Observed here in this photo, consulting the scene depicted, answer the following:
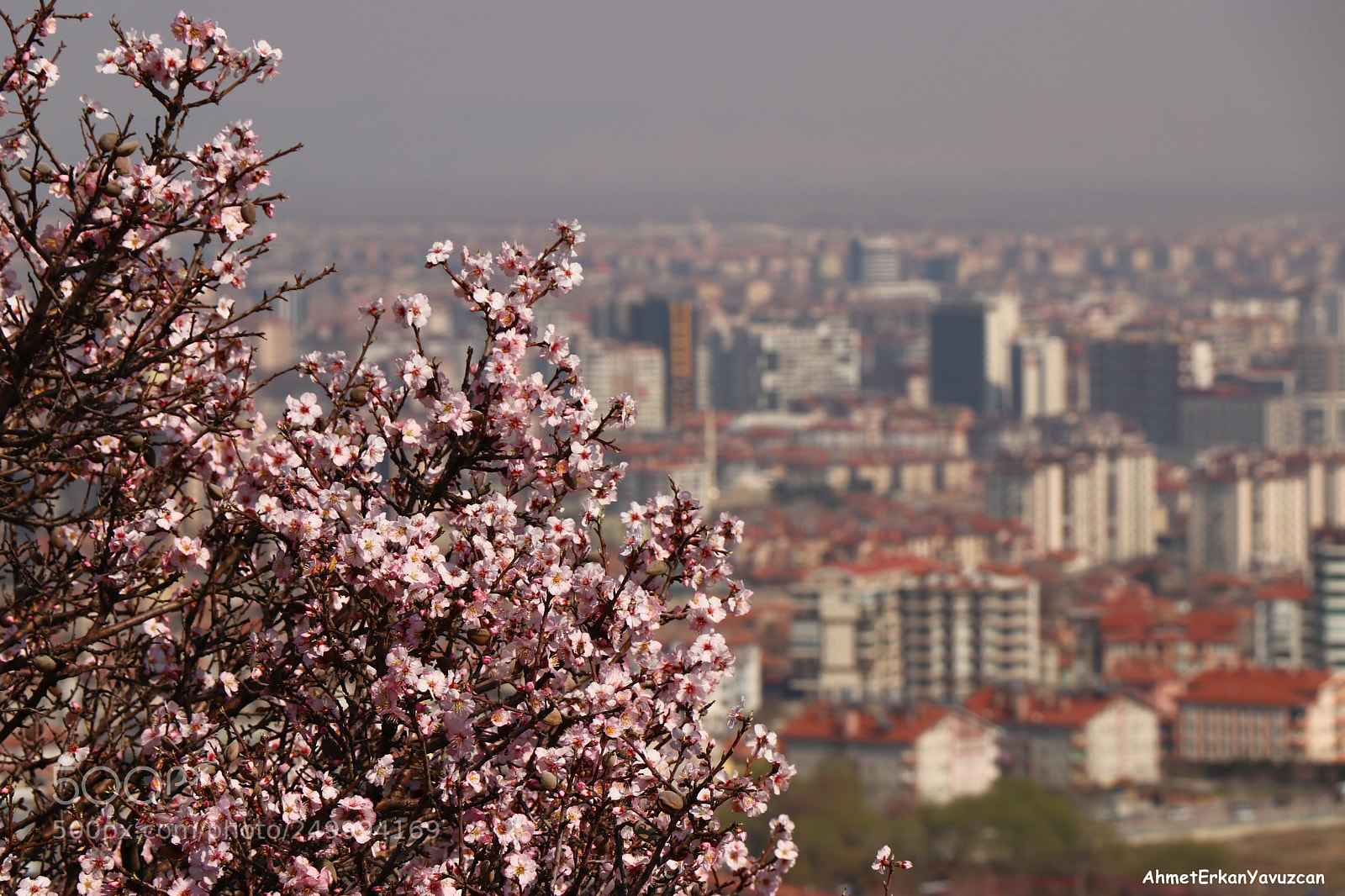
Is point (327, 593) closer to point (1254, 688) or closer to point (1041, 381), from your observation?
point (1254, 688)

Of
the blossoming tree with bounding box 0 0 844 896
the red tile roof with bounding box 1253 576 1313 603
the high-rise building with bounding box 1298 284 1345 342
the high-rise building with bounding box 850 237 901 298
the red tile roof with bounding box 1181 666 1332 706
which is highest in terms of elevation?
the high-rise building with bounding box 850 237 901 298

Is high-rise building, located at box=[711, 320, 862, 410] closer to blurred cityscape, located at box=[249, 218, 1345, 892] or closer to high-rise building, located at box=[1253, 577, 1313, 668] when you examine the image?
blurred cityscape, located at box=[249, 218, 1345, 892]

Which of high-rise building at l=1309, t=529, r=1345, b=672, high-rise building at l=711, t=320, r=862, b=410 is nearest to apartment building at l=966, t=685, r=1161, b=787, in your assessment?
high-rise building at l=1309, t=529, r=1345, b=672

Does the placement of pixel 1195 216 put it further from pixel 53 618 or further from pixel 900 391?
pixel 53 618

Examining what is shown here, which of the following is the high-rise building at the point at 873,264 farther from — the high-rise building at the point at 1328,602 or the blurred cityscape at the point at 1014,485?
the high-rise building at the point at 1328,602

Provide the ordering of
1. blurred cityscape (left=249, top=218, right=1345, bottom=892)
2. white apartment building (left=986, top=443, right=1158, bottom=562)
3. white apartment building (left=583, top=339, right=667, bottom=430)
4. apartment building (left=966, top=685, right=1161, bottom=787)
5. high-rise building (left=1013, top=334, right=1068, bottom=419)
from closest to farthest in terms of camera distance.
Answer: apartment building (left=966, top=685, right=1161, bottom=787) < blurred cityscape (left=249, top=218, right=1345, bottom=892) < white apartment building (left=986, top=443, right=1158, bottom=562) < white apartment building (left=583, top=339, right=667, bottom=430) < high-rise building (left=1013, top=334, right=1068, bottom=419)

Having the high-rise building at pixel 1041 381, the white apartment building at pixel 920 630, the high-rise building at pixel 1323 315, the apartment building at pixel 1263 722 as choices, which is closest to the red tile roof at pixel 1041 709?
the apartment building at pixel 1263 722
